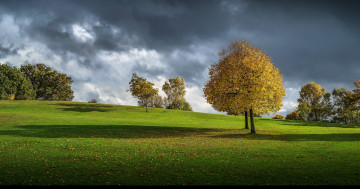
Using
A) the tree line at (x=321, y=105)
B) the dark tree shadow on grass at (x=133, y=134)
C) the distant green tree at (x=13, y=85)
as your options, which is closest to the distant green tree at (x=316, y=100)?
the tree line at (x=321, y=105)

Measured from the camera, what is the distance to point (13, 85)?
85250 millimetres

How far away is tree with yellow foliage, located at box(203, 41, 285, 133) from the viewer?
105 feet

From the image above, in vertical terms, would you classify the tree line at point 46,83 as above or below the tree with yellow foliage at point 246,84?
above

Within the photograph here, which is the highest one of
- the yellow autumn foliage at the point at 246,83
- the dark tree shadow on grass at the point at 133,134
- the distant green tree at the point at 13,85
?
the distant green tree at the point at 13,85

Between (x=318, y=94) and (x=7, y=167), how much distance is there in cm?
9797

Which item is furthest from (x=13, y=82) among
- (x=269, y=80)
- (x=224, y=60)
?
(x=269, y=80)

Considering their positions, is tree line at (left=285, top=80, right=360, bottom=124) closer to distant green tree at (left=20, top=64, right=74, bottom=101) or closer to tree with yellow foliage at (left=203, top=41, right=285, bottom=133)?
tree with yellow foliage at (left=203, top=41, right=285, bottom=133)

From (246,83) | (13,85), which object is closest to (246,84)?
(246,83)

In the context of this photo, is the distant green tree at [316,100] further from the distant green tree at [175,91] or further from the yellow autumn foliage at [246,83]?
the yellow autumn foliage at [246,83]

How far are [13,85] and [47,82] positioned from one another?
1552 centimetres

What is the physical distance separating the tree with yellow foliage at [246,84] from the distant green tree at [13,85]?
80.3 m

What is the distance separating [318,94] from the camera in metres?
88.5

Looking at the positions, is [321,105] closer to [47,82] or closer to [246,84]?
[246,84]

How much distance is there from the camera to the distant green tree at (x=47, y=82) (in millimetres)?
99125
